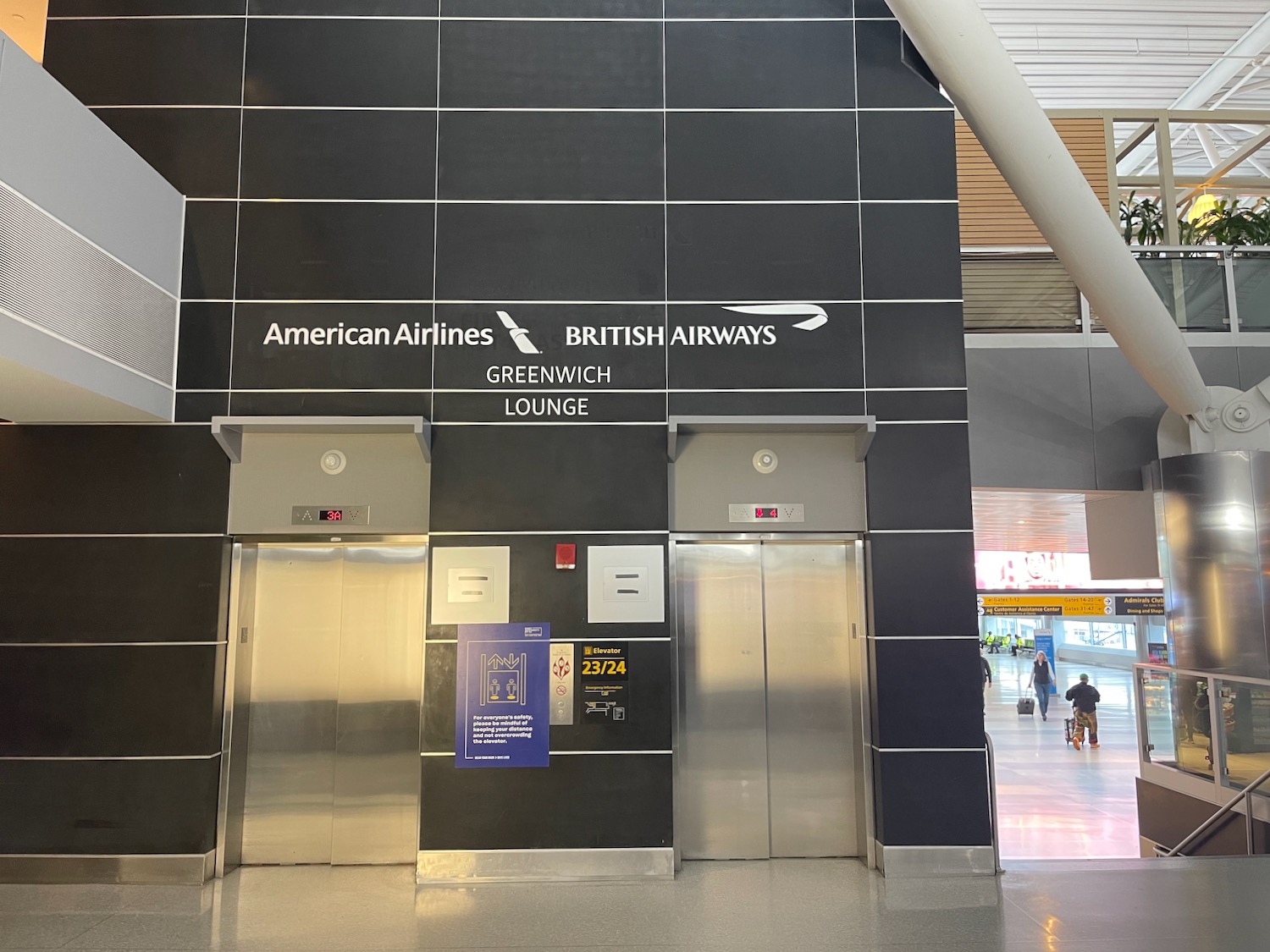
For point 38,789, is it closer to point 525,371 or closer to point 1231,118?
point 525,371

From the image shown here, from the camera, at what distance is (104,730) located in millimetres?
6465

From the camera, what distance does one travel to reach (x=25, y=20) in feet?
28.3

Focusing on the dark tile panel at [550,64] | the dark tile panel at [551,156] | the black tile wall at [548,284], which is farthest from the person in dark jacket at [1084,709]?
the dark tile panel at [550,64]

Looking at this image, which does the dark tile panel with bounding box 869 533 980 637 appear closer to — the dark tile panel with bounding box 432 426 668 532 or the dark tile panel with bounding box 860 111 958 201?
the dark tile panel with bounding box 432 426 668 532

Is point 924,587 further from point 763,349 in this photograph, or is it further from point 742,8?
point 742,8

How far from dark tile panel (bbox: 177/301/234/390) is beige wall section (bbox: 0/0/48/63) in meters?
3.45

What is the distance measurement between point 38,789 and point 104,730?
58 cm

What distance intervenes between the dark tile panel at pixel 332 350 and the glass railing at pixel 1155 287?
6.91 metres

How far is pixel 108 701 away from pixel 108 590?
0.79 m

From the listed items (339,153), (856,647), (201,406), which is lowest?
(856,647)

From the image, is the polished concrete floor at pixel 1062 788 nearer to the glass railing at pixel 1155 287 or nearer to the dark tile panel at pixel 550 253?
the glass railing at pixel 1155 287

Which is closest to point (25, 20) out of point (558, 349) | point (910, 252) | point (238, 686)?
point (558, 349)

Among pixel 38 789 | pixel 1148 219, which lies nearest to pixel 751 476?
pixel 38 789

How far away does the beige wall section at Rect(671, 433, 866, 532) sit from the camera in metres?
6.97
